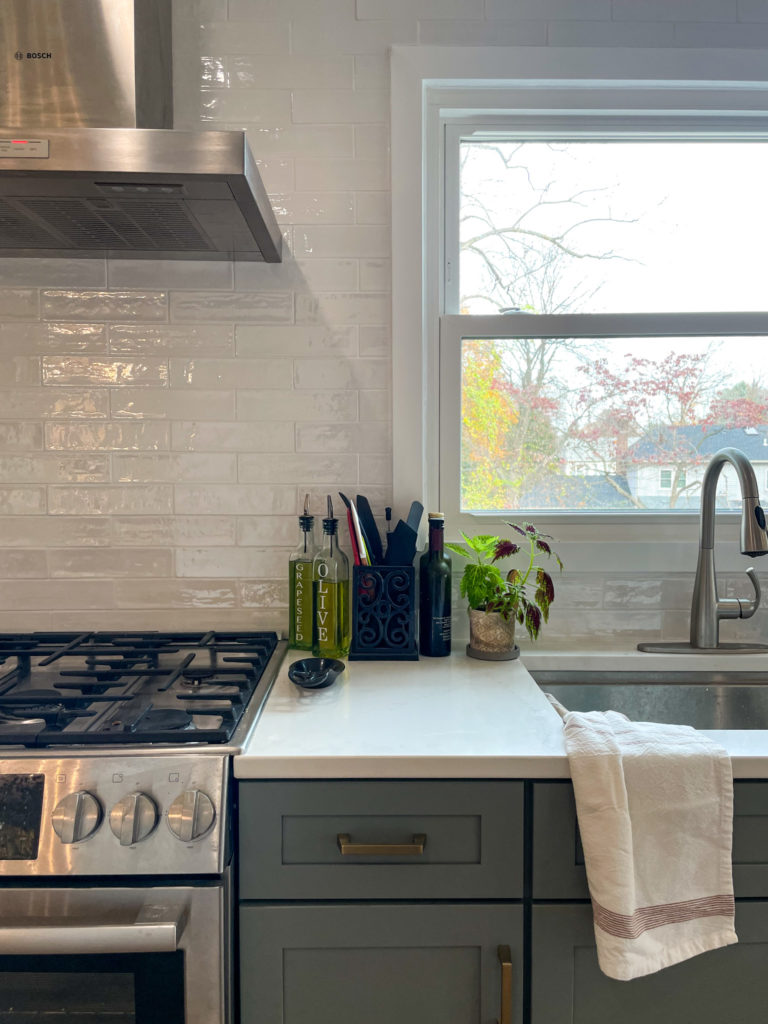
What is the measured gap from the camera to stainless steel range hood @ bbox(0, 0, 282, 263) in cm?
117

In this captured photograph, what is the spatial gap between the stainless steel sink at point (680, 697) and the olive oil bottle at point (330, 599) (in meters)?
0.48

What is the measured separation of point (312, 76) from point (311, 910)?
169 centimetres

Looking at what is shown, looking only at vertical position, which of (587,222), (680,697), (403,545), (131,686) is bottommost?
(680,697)

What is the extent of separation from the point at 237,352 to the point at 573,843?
123cm

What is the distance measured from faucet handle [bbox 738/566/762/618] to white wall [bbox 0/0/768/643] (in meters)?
0.86

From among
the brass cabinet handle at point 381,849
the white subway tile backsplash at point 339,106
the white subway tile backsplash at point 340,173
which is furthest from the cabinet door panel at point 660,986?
the white subway tile backsplash at point 339,106

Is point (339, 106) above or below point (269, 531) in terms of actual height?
above

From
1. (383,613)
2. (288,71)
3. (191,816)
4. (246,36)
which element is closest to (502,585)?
(383,613)

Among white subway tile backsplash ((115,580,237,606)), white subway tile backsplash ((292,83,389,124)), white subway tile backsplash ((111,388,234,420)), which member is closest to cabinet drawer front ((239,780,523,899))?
white subway tile backsplash ((115,580,237,606))

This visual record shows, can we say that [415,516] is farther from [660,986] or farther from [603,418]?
[660,986]

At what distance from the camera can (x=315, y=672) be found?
1.39 m

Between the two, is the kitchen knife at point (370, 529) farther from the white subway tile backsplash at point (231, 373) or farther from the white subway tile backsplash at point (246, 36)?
the white subway tile backsplash at point (246, 36)

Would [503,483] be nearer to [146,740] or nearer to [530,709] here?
[530,709]

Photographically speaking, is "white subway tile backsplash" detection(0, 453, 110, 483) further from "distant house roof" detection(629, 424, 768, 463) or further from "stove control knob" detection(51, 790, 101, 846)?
"distant house roof" detection(629, 424, 768, 463)
